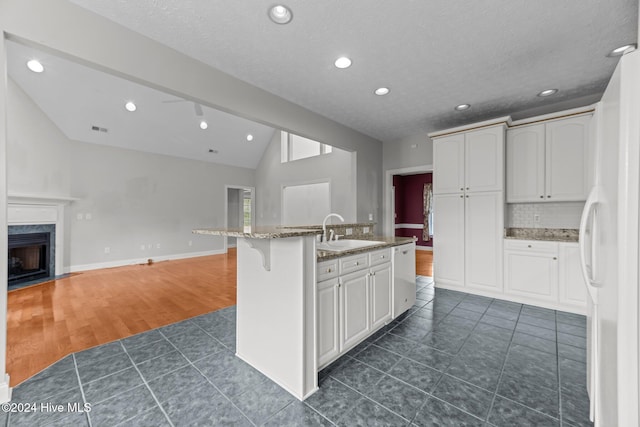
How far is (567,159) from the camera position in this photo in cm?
312

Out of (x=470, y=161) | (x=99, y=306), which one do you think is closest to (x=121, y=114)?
(x=99, y=306)

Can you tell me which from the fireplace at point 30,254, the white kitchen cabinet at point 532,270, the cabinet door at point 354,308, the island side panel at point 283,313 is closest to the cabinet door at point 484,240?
the white kitchen cabinet at point 532,270

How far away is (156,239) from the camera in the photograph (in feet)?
20.4

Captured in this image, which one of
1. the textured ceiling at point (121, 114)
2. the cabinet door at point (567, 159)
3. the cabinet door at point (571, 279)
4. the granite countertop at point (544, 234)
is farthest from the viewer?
the textured ceiling at point (121, 114)

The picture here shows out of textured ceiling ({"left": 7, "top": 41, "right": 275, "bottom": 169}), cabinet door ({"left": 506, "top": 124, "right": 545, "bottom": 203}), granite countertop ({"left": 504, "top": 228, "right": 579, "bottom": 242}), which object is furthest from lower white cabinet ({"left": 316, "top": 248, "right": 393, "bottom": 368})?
textured ceiling ({"left": 7, "top": 41, "right": 275, "bottom": 169})

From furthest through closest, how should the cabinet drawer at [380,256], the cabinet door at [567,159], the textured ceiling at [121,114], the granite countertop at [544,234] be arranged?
the textured ceiling at [121,114] → the granite countertop at [544,234] → the cabinet door at [567,159] → the cabinet drawer at [380,256]

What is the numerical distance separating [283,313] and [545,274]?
3278 millimetres

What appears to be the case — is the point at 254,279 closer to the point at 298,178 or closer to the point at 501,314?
the point at 501,314

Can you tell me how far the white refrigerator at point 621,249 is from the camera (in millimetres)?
879

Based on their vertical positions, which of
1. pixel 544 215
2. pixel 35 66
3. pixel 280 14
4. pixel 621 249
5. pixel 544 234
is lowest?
pixel 544 234

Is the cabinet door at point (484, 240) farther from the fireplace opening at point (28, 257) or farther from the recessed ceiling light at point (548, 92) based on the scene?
the fireplace opening at point (28, 257)

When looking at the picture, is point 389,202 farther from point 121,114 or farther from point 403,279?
point 121,114

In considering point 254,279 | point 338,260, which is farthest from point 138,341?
point 338,260

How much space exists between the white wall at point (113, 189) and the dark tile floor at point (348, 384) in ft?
13.5
